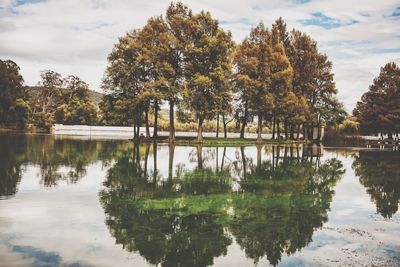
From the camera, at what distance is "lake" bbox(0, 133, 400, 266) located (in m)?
8.98

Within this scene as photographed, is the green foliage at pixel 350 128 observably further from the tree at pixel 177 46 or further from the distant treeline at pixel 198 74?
the tree at pixel 177 46

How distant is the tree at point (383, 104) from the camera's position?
81.5 metres

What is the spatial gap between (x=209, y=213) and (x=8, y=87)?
335ft

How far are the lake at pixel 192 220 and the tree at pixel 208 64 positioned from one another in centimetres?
3210

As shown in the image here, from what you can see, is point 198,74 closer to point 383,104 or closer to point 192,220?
point 192,220

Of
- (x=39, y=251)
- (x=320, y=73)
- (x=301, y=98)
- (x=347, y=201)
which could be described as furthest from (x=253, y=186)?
(x=320, y=73)

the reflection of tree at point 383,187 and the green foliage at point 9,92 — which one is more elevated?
the green foliage at point 9,92

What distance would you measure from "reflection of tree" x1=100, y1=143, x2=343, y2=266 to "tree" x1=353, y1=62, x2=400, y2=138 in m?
65.2

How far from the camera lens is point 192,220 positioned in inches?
479

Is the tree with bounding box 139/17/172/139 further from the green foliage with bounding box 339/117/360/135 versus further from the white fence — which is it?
the green foliage with bounding box 339/117/360/135

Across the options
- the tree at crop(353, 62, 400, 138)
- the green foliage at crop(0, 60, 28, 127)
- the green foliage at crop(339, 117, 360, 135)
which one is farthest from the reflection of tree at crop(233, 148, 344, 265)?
the green foliage at crop(0, 60, 28, 127)

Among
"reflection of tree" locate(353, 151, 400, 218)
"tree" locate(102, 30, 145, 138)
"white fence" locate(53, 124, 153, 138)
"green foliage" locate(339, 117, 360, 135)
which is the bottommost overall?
"reflection of tree" locate(353, 151, 400, 218)

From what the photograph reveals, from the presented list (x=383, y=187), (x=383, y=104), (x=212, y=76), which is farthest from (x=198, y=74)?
(x=383, y=104)

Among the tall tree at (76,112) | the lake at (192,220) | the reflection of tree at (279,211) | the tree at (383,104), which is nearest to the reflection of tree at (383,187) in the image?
the lake at (192,220)
